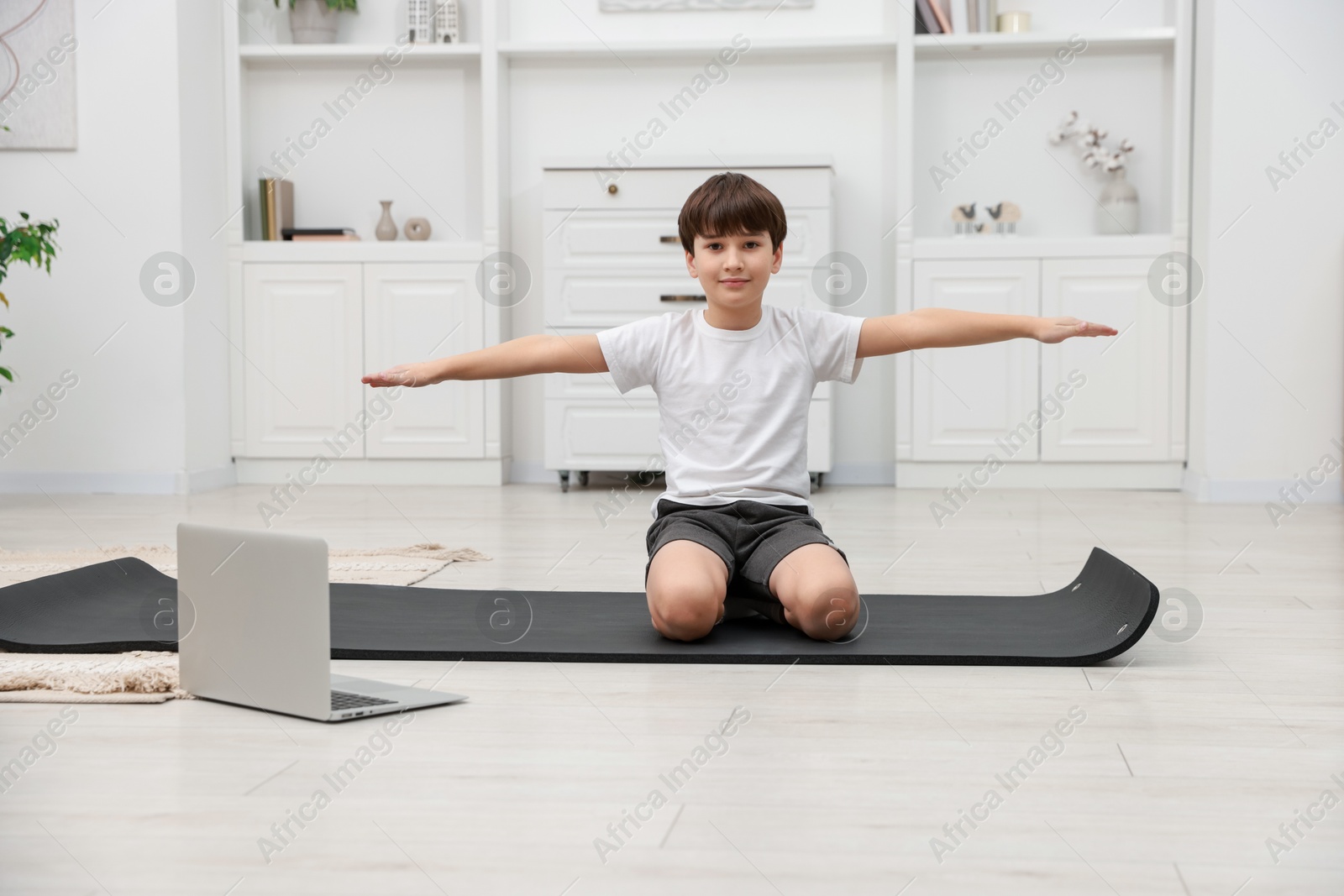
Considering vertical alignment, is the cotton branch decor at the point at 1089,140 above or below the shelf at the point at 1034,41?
below

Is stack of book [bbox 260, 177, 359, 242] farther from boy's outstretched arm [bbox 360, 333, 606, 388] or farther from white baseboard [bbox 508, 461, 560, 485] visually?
boy's outstretched arm [bbox 360, 333, 606, 388]

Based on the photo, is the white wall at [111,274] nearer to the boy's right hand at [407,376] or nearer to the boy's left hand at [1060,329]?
the boy's right hand at [407,376]

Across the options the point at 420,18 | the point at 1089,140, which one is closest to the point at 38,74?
the point at 420,18

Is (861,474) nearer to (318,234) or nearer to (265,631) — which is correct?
(318,234)

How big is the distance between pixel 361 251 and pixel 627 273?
93 cm

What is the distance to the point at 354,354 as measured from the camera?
4230 mm

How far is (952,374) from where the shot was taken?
4.05 meters

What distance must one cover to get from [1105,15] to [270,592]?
3.81 m

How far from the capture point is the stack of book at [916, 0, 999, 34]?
415 cm

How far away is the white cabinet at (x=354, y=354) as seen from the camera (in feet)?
13.8

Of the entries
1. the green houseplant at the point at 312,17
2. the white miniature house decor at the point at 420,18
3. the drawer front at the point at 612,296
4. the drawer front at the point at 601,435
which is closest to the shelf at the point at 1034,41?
the drawer front at the point at 612,296

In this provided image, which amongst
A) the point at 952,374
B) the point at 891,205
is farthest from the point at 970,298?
the point at 891,205

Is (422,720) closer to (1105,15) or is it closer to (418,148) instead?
(418,148)

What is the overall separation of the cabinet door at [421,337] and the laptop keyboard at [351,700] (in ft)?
9.26
